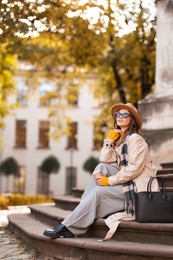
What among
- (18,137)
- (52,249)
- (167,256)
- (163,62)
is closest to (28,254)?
(52,249)

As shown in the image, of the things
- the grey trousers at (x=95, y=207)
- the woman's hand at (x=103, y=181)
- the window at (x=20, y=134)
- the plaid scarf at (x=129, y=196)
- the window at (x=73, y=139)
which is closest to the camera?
the plaid scarf at (x=129, y=196)

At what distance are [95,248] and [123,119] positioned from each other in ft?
5.40

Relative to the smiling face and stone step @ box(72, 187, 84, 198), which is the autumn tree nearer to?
stone step @ box(72, 187, 84, 198)

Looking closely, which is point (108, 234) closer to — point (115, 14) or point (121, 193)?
point (121, 193)

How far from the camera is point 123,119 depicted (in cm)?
732

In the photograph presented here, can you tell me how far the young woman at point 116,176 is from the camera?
6.93m

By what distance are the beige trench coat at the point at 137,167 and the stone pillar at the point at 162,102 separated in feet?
11.6

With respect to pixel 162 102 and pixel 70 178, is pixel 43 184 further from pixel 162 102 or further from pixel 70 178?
pixel 162 102

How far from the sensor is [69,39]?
18.3m

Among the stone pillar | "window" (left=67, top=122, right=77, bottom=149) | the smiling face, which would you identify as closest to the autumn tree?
the stone pillar

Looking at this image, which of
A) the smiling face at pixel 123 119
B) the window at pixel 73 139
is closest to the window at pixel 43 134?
the window at pixel 73 139

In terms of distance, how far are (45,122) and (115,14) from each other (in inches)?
1423

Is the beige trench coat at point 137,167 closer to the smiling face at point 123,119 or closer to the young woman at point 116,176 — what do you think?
the young woman at point 116,176

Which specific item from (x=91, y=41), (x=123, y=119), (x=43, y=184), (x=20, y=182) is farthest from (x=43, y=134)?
(x=123, y=119)
